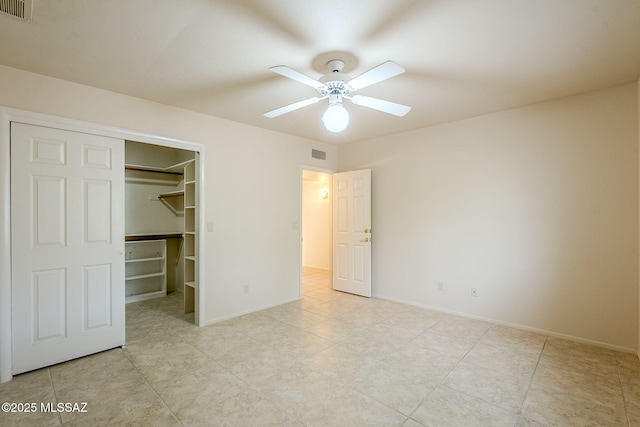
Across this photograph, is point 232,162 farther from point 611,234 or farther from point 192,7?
point 611,234

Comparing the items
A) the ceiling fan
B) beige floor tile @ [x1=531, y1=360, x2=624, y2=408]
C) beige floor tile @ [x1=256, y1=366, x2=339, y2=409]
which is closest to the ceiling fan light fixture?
the ceiling fan

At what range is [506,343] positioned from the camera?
304 centimetres

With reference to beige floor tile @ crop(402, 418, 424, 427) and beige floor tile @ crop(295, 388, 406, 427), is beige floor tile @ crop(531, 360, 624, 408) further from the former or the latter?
beige floor tile @ crop(295, 388, 406, 427)

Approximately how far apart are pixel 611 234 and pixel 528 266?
0.79 meters

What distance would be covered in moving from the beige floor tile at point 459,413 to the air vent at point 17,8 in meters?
3.46

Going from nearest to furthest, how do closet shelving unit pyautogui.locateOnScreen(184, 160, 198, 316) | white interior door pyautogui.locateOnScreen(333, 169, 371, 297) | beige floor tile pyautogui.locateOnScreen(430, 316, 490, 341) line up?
beige floor tile pyautogui.locateOnScreen(430, 316, 490, 341) < closet shelving unit pyautogui.locateOnScreen(184, 160, 198, 316) < white interior door pyautogui.locateOnScreen(333, 169, 371, 297)

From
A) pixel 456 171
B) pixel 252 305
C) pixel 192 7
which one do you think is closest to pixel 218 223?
pixel 252 305

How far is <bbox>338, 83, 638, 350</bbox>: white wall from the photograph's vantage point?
9.41ft

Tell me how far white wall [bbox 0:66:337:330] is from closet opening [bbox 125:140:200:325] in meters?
0.77

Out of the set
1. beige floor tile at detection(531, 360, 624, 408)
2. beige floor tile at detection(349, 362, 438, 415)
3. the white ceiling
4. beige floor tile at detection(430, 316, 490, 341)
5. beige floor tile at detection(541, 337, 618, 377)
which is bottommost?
beige floor tile at detection(430, 316, 490, 341)

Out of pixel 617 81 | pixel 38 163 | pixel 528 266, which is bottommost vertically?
pixel 528 266

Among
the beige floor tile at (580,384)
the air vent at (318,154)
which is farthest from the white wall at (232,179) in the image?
the beige floor tile at (580,384)

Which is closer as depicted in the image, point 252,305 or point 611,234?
point 611,234

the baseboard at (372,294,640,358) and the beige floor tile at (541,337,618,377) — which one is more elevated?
the baseboard at (372,294,640,358)
